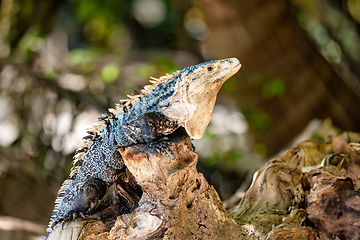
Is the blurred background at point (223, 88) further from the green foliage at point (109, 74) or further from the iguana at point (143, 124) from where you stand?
the iguana at point (143, 124)

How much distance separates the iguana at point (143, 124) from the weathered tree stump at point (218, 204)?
9cm

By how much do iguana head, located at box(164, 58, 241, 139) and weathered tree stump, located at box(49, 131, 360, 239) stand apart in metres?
0.12

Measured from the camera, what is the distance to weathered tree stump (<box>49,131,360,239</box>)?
2043 mm

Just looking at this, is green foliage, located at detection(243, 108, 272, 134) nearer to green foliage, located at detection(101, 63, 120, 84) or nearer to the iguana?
green foliage, located at detection(101, 63, 120, 84)

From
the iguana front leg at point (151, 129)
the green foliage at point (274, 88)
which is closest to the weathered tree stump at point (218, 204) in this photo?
the iguana front leg at point (151, 129)

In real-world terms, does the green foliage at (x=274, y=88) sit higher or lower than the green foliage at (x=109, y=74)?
higher

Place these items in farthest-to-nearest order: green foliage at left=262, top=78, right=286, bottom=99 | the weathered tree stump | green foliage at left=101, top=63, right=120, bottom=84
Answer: green foliage at left=101, top=63, right=120, bottom=84
green foliage at left=262, top=78, right=286, bottom=99
the weathered tree stump

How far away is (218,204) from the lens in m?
2.26

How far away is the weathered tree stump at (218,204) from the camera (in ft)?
6.70

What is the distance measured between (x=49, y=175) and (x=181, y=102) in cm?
398

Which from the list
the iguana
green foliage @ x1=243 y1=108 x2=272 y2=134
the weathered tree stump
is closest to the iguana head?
the iguana

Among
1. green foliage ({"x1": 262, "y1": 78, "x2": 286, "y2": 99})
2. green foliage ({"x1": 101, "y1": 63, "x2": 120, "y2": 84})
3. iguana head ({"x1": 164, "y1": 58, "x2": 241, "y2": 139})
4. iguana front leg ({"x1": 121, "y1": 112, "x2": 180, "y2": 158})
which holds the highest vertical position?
iguana head ({"x1": 164, "y1": 58, "x2": 241, "y2": 139})

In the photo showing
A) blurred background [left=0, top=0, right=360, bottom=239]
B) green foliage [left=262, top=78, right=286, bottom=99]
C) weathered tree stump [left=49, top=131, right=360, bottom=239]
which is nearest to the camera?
weathered tree stump [left=49, top=131, right=360, bottom=239]

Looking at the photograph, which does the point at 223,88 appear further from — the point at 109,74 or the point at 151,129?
the point at 151,129
